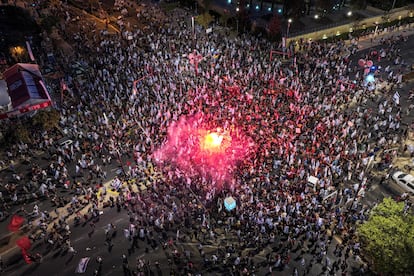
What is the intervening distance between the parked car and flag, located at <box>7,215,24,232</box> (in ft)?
83.4

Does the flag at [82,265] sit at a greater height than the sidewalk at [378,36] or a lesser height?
lesser

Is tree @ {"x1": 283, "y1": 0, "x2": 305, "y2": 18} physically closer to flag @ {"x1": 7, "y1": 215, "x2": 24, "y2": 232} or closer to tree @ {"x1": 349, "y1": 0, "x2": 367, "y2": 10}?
tree @ {"x1": 349, "y1": 0, "x2": 367, "y2": 10}

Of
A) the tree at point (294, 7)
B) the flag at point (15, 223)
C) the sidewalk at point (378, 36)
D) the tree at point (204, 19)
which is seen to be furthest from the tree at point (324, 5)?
the flag at point (15, 223)

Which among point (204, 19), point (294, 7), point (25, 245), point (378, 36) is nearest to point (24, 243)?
point (25, 245)

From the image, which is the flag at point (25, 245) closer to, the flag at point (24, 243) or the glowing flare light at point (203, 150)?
the flag at point (24, 243)

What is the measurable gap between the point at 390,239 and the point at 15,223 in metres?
21.5

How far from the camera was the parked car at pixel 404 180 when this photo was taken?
23595 mm

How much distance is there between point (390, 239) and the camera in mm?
16094

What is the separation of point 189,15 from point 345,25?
21046 mm

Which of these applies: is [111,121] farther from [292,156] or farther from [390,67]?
[390,67]

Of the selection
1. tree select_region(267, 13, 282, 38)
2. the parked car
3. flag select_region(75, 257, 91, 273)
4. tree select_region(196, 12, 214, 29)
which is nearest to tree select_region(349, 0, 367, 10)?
tree select_region(267, 13, 282, 38)

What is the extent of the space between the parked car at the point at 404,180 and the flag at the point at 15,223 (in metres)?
25.4

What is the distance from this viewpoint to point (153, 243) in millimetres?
20828

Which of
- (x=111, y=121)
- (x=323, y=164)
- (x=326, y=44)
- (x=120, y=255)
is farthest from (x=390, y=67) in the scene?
(x=120, y=255)
